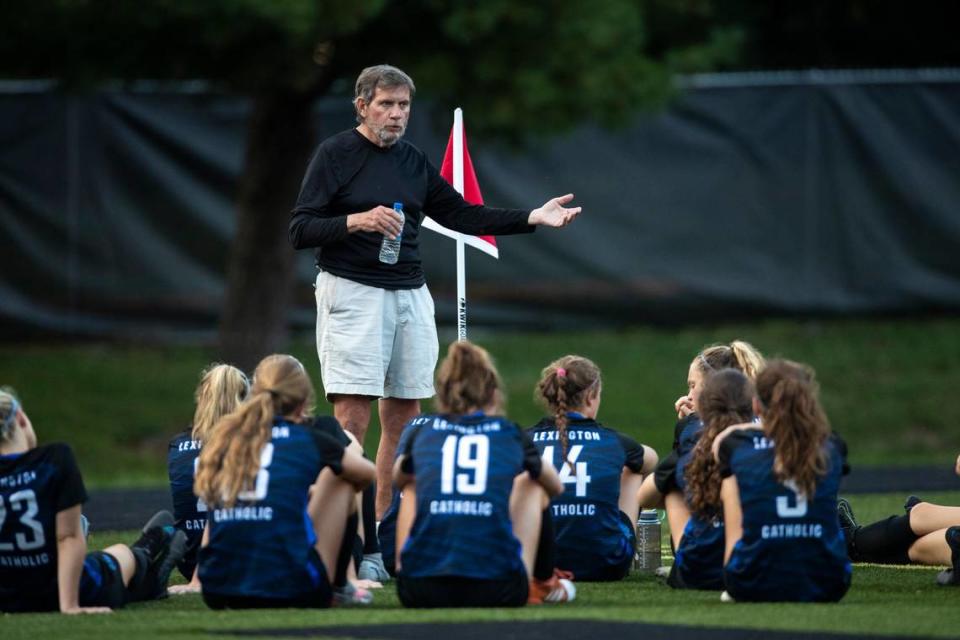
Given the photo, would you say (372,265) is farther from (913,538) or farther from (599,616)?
(913,538)

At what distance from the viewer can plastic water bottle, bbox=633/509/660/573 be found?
28.6 feet

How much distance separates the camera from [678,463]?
754 cm

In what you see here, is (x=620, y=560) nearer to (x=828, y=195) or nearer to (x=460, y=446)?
(x=460, y=446)

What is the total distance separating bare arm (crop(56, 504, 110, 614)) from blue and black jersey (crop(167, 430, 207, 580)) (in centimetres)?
107

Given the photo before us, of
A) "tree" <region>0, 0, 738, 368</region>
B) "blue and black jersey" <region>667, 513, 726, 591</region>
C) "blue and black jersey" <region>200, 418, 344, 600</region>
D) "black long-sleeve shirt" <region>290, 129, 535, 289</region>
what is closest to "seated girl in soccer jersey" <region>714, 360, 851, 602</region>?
"blue and black jersey" <region>667, 513, 726, 591</region>

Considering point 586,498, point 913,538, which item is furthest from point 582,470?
point 913,538

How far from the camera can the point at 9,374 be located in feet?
52.6

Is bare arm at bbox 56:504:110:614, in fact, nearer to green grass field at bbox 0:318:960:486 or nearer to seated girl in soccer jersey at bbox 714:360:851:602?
seated girl in soccer jersey at bbox 714:360:851:602

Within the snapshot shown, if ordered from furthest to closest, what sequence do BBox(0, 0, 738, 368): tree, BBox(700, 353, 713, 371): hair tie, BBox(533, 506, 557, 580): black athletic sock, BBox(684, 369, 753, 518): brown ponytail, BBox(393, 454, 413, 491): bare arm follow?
1. BBox(0, 0, 738, 368): tree
2. BBox(700, 353, 713, 371): hair tie
3. BBox(684, 369, 753, 518): brown ponytail
4. BBox(533, 506, 557, 580): black athletic sock
5. BBox(393, 454, 413, 491): bare arm

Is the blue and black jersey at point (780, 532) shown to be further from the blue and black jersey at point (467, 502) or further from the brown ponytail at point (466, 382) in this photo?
the brown ponytail at point (466, 382)

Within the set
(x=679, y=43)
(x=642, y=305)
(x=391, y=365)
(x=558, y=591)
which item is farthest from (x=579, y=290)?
(x=558, y=591)

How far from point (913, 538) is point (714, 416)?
167cm

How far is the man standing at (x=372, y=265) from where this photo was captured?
838 cm

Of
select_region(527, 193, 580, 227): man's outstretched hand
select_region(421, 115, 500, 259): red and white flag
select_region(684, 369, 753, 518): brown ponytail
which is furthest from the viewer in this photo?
select_region(421, 115, 500, 259): red and white flag
